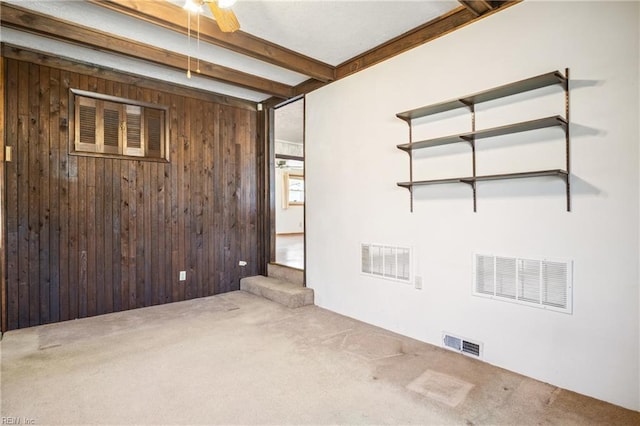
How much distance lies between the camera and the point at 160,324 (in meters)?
3.32

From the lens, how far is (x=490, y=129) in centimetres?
228

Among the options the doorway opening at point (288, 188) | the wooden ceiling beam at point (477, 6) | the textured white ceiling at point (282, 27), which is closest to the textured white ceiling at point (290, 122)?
the doorway opening at point (288, 188)

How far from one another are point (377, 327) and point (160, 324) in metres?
2.18

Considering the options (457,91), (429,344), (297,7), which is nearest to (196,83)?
(297,7)

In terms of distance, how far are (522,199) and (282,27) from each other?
92.5 inches

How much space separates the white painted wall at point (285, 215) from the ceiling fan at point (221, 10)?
7726 mm

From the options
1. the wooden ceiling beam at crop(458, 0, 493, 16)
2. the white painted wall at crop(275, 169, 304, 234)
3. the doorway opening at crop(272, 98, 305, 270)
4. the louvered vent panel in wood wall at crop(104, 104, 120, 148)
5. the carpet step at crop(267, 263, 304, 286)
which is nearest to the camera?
the wooden ceiling beam at crop(458, 0, 493, 16)

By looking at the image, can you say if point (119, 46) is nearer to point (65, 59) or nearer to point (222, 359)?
point (65, 59)

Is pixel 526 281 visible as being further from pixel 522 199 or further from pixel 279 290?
pixel 279 290

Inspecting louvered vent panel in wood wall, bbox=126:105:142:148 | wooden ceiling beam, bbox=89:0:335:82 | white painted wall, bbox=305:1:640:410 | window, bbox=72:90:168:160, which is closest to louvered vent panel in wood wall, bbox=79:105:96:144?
window, bbox=72:90:168:160

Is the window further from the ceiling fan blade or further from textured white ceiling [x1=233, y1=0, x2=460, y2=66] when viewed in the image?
the ceiling fan blade

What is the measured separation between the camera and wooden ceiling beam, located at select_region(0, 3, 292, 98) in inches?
103

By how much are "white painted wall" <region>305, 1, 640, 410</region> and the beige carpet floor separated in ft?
0.78

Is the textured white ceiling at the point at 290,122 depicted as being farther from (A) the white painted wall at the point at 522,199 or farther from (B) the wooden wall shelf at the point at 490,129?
(B) the wooden wall shelf at the point at 490,129
